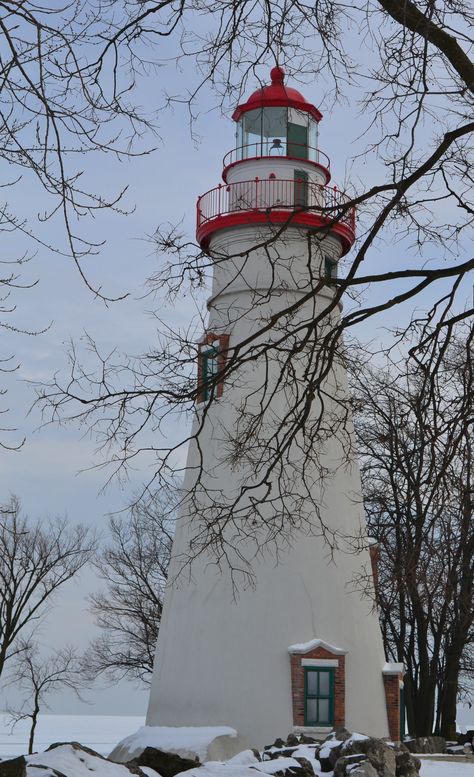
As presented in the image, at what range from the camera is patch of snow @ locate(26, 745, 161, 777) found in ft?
29.1

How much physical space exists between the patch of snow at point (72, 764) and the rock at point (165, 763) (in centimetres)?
224

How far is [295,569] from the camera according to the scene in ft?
74.6

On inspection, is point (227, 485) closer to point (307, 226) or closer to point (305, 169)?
point (307, 226)

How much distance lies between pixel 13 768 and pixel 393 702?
16.0m

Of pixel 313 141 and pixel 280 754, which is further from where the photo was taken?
pixel 313 141

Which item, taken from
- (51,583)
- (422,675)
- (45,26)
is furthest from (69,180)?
(51,583)

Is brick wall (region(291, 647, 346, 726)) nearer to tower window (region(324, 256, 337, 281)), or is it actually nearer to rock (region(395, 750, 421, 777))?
rock (region(395, 750, 421, 777))

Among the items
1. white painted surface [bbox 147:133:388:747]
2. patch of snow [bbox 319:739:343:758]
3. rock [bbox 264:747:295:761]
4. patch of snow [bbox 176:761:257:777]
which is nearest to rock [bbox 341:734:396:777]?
patch of snow [bbox 319:739:343:758]

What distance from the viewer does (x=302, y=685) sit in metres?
22.3

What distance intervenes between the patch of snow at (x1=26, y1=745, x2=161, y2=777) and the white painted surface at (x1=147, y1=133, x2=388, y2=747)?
12.2 metres

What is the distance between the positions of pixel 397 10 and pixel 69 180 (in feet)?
9.42

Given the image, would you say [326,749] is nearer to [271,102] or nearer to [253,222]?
[253,222]

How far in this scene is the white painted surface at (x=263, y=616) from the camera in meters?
22.1

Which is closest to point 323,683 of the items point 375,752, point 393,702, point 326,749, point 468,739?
point 393,702
